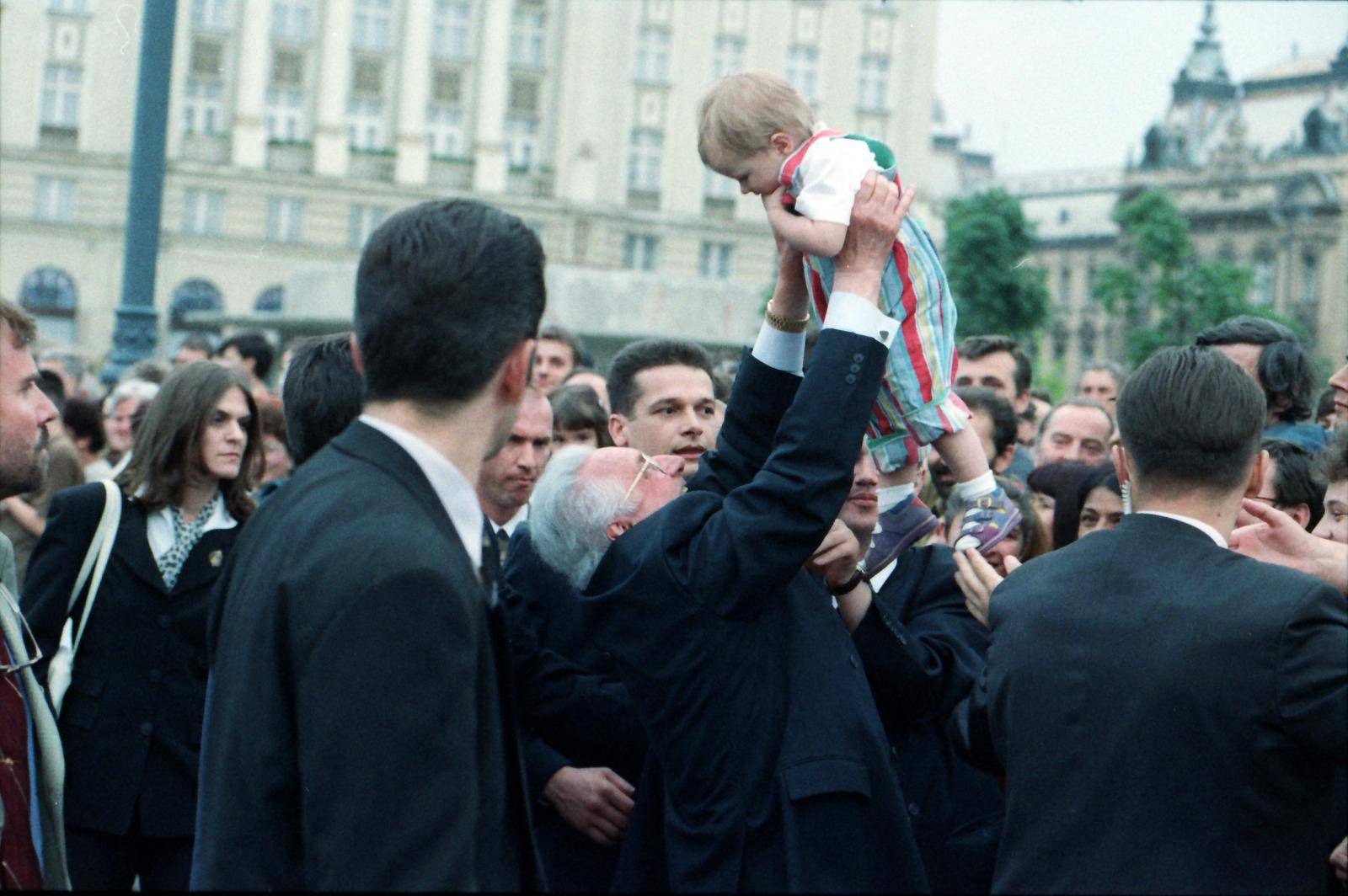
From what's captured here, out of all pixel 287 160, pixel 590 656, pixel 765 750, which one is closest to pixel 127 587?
pixel 590 656

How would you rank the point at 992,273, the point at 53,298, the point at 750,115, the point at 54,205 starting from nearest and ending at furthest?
the point at 750,115 < the point at 54,205 < the point at 53,298 < the point at 992,273

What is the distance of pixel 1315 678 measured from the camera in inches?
117

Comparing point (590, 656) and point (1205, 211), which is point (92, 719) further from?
point (1205, 211)

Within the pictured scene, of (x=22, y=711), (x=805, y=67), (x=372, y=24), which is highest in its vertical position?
(x=372, y=24)

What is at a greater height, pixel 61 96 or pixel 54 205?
pixel 61 96

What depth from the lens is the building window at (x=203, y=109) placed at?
188 feet

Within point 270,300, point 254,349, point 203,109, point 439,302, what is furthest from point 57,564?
point 203,109

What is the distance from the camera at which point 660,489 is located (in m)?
4.06

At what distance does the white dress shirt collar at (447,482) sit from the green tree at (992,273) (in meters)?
56.4

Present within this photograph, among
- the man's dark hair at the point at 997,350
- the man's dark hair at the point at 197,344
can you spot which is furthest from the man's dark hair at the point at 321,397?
the man's dark hair at the point at 197,344

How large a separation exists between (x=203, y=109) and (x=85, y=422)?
164 feet

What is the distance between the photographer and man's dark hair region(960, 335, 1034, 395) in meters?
8.74

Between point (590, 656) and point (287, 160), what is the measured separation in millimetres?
56266

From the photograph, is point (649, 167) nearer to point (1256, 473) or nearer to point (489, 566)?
point (1256, 473)
